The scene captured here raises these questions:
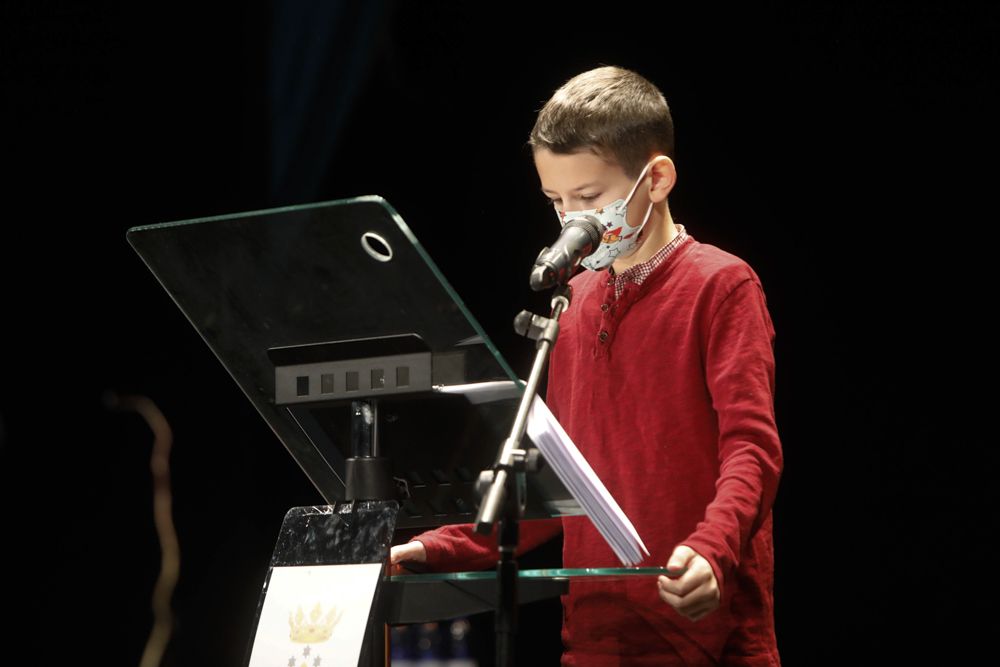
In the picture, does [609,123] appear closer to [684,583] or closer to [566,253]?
[566,253]

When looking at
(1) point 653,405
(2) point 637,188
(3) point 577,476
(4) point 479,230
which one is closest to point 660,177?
(2) point 637,188

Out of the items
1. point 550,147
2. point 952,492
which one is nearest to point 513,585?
point 550,147

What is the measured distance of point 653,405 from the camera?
1322mm

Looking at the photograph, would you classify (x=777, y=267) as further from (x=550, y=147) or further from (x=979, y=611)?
(x=550, y=147)

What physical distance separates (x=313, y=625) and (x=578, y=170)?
2.20ft

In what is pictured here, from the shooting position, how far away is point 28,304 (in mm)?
2590

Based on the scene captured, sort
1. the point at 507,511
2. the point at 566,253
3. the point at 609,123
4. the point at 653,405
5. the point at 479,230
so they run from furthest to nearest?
the point at 479,230 < the point at 609,123 < the point at 653,405 < the point at 566,253 < the point at 507,511

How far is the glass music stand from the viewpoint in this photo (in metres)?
0.98

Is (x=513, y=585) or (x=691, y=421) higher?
(x=691, y=421)

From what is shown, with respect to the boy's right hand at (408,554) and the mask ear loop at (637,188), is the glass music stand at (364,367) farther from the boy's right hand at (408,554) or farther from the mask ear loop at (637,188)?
the mask ear loop at (637,188)

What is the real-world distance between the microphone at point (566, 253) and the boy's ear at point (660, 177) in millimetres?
276

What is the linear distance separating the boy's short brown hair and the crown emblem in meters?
0.68

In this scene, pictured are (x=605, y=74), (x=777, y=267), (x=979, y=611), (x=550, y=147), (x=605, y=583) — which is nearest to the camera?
(x=605, y=583)

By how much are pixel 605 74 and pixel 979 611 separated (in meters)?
1.26
